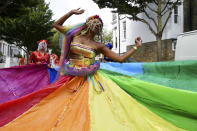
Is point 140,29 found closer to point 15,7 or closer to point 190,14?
point 190,14

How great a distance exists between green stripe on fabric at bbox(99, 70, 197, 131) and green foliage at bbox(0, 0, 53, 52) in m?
22.4

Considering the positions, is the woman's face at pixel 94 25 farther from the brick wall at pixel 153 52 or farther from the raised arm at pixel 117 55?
the brick wall at pixel 153 52

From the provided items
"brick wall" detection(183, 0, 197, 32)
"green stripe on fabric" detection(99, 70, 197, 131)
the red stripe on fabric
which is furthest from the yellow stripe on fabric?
"brick wall" detection(183, 0, 197, 32)

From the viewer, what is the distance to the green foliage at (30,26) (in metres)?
23.7

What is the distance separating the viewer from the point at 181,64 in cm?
388

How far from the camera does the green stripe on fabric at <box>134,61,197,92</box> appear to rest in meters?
3.41

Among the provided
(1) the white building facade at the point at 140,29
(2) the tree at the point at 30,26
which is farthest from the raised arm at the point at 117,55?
(2) the tree at the point at 30,26

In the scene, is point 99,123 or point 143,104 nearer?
Answer: point 99,123

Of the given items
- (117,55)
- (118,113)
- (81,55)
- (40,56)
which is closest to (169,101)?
(118,113)

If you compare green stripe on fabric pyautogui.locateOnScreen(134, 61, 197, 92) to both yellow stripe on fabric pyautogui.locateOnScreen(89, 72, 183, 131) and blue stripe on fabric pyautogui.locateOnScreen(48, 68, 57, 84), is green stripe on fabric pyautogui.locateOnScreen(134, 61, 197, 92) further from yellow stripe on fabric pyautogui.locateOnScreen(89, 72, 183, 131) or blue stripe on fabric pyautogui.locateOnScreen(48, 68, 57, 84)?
blue stripe on fabric pyautogui.locateOnScreen(48, 68, 57, 84)


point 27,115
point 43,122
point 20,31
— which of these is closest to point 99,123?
point 43,122

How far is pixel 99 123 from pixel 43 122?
613mm

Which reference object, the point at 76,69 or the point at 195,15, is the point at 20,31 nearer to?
the point at 195,15

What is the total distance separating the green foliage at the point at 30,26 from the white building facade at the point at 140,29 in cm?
834
